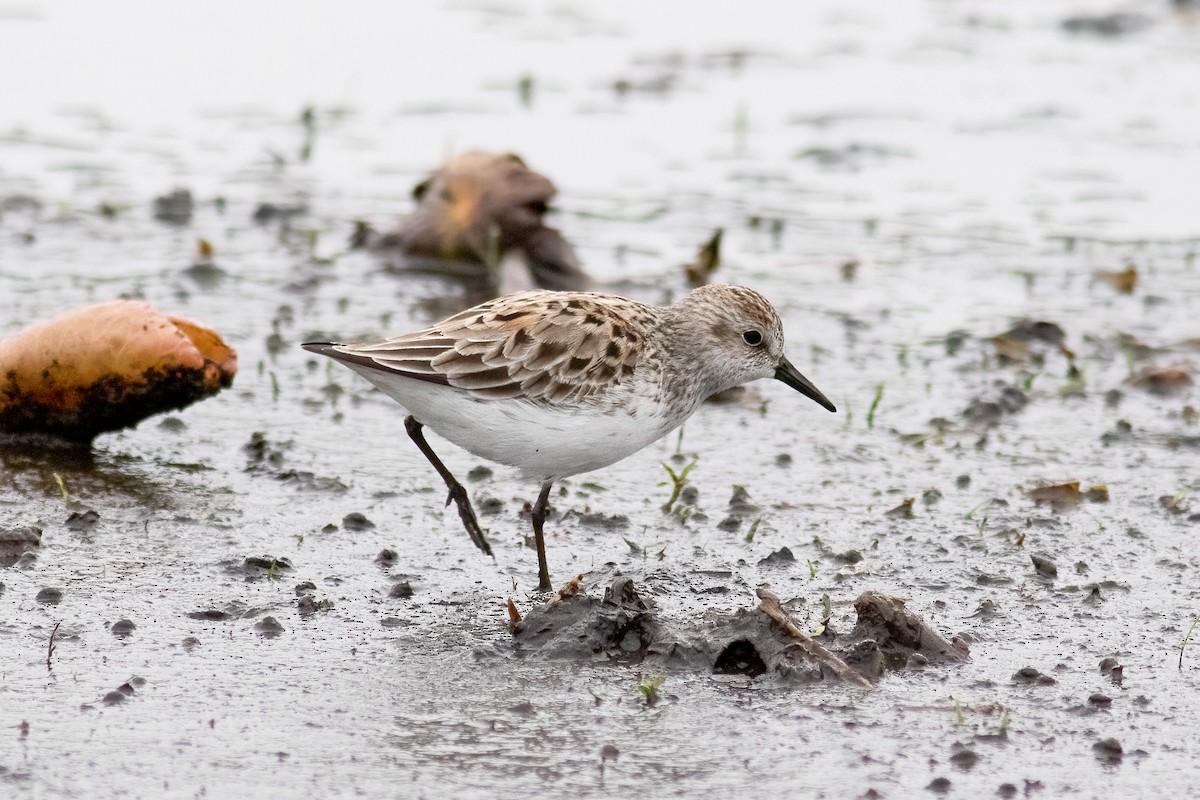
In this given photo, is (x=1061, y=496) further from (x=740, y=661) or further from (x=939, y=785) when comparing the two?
(x=939, y=785)

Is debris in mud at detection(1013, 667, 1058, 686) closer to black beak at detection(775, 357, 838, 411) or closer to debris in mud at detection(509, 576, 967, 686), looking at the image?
debris in mud at detection(509, 576, 967, 686)

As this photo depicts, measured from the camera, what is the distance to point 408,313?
925 centimetres

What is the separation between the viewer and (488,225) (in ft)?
32.7

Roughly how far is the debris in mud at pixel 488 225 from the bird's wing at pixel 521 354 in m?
3.54

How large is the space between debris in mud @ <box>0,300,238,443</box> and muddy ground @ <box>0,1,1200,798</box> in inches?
8.0

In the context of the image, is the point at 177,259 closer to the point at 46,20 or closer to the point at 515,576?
the point at 515,576

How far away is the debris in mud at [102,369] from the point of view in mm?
6734

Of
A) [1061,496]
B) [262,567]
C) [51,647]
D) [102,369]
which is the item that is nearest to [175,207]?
[102,369]

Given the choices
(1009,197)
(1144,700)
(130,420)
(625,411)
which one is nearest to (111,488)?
(130,420)

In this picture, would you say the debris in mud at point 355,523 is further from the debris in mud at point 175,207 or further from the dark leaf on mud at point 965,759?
the debris in mud at point 175,207

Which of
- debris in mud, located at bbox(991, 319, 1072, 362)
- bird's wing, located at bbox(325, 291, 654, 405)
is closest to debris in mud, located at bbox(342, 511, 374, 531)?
bird's wing, located at bbox(325, 291, 654, 405)

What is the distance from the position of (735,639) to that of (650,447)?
8.26ft

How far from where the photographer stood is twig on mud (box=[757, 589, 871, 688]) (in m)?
5.12

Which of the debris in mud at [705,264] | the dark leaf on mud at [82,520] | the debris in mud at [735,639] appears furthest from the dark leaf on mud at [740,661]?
the debris in mud at [705,264]
